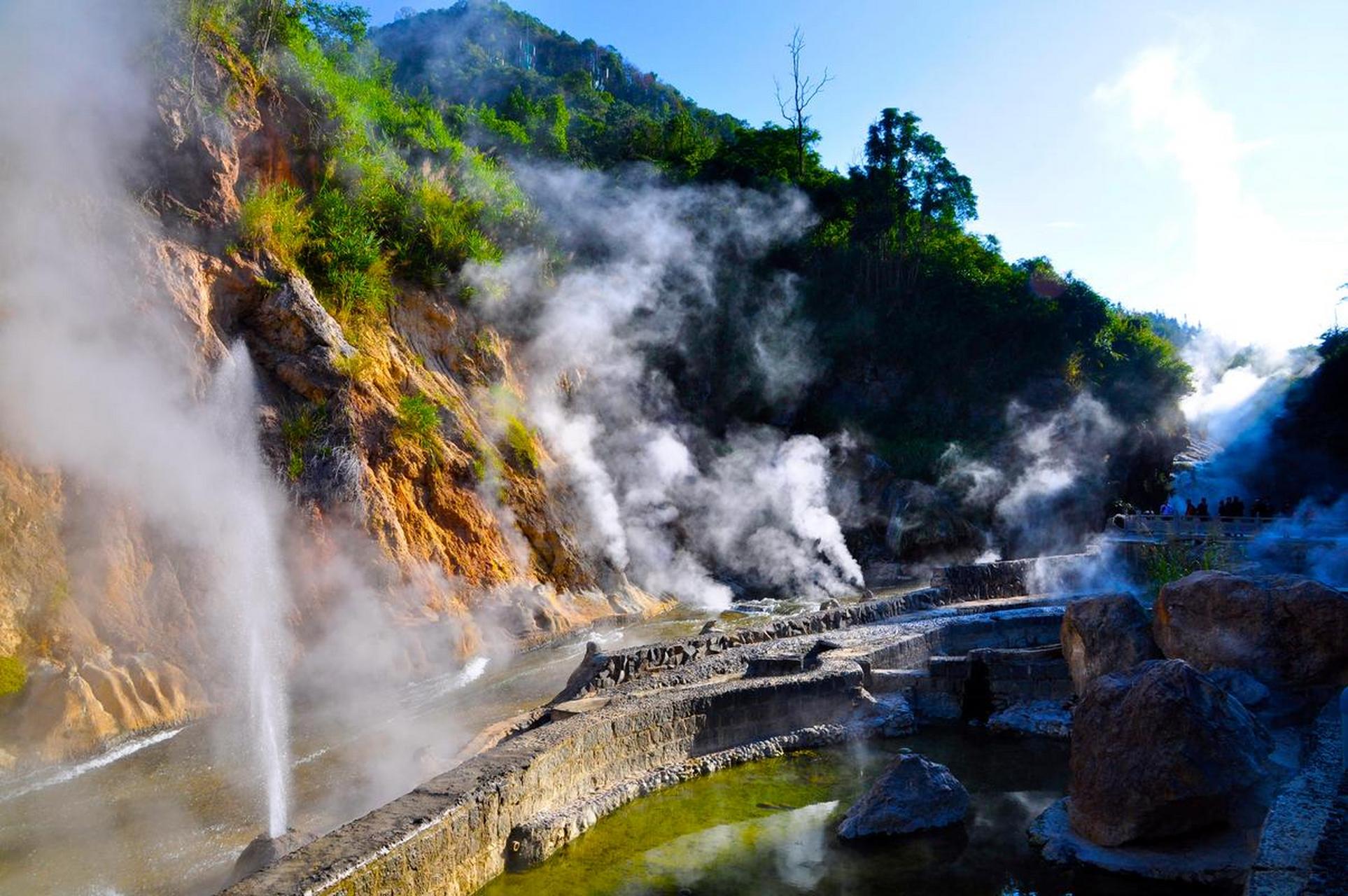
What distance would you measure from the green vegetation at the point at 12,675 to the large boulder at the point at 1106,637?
30.8 feet

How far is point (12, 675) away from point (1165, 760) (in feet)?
28.9

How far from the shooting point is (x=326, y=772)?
7.61 metres

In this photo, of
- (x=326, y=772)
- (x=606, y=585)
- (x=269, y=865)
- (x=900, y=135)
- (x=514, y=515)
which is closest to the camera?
(x=269, y=865)

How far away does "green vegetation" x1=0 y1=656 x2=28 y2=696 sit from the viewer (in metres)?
7.45

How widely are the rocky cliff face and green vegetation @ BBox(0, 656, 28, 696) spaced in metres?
0.04

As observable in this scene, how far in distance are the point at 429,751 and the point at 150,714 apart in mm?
2864

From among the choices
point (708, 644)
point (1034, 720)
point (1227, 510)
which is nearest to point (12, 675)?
point (708, 644)

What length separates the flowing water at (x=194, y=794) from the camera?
564 cm

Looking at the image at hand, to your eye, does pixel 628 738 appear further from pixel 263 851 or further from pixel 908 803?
pixel 263 851

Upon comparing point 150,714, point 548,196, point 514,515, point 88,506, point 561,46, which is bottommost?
point 150,714

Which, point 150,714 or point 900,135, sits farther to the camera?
point 900,135

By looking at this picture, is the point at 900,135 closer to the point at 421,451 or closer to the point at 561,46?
the point at 421,451

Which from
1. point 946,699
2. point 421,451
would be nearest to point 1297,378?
point 946,699

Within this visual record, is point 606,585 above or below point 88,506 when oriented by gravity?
below
